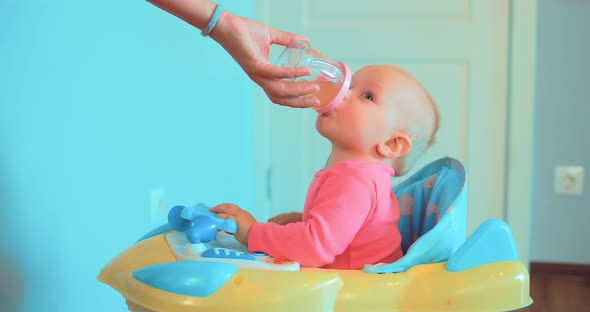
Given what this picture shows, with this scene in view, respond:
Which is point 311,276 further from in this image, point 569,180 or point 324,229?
point 569,180

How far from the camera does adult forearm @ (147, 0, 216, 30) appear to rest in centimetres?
103

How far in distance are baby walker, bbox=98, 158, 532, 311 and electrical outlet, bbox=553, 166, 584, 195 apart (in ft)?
5.73

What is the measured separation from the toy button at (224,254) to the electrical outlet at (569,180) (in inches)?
78.2

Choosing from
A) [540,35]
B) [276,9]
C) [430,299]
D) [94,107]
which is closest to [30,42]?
[94,107]

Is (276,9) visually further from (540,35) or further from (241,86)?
(540,35)

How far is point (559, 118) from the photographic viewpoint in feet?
8.63

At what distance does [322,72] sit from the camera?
3.88ft

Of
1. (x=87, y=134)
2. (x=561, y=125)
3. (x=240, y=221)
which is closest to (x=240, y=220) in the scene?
(x=240, y=221)

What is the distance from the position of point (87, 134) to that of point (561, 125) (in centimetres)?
190

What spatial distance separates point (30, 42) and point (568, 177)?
211 centimetres

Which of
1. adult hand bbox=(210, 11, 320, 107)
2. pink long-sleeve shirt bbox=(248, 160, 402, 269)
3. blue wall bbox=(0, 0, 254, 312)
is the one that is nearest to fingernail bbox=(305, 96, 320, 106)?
adult hand bbox=(210, 11, 320, 107)

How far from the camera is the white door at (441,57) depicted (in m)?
2.40

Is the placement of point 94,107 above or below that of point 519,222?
above

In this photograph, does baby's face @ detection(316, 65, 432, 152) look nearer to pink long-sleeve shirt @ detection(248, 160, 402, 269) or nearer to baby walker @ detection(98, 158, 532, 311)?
pink long-sleeve shirt @ detection(248, 160, 402, 269)
